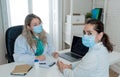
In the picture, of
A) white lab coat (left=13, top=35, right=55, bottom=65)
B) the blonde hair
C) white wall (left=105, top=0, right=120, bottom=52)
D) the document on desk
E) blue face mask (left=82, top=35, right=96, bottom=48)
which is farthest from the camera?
white wall (left=105, top=0, right=120, bottom=52)

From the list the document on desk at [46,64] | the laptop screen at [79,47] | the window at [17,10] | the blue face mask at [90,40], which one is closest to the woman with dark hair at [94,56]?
the blue face mask at [90,40]

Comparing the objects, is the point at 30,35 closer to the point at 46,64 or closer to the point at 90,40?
the point at 46,64

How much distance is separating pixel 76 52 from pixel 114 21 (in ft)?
4.56

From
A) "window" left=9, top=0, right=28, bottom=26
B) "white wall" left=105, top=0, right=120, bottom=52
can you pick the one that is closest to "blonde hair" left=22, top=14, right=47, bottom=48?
"window" left=9, top=0, right=28, bottom=26

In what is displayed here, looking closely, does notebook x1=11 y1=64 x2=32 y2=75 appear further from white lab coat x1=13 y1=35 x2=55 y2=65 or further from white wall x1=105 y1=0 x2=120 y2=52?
white wall x1=105 y1=0 x2=120 y2=52

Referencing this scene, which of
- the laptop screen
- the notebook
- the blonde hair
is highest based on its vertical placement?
the blonde hair

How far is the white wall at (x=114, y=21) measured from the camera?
3.00m

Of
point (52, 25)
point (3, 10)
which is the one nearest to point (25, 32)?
point (3, 10)

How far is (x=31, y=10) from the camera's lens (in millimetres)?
3293

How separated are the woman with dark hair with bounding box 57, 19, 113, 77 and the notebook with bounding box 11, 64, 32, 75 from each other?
40 cm

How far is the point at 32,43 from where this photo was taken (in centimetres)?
196

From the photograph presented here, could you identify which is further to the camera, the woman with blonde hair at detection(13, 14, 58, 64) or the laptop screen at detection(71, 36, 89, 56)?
the laptop screen at detection(71, 36, 89, 56)

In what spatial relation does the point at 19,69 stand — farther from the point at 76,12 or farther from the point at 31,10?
the point at 76,12

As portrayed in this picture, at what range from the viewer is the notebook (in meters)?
1.48
